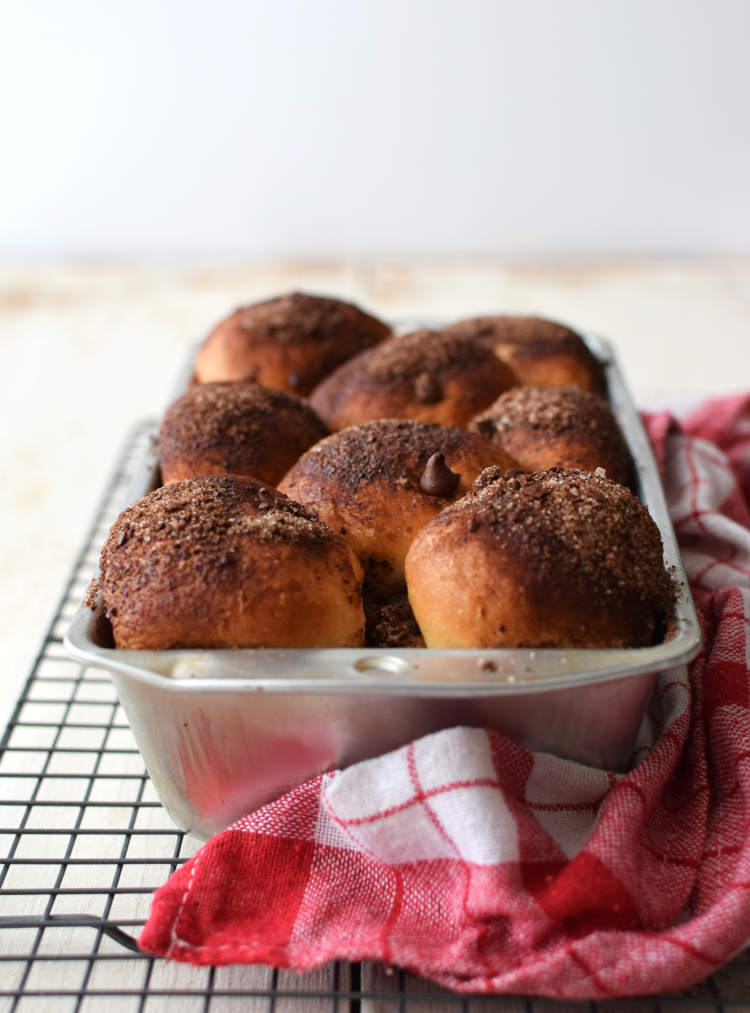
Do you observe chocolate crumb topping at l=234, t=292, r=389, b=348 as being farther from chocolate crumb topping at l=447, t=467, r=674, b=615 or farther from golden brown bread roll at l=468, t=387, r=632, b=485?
chocolate crumb topping at l=447, t=467, r=674, b=615

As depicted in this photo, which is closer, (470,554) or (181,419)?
(470,554)

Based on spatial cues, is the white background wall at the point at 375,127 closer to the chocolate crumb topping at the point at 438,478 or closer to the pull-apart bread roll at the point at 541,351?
the pull-apart bread roll at the point at 541,351

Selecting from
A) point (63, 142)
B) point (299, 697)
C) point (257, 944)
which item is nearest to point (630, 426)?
point (299, 697)

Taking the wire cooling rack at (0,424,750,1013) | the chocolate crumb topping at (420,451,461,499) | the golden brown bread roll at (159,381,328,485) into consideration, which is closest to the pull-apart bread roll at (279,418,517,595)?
the chocolate crumb topping at (420,451,461,499)

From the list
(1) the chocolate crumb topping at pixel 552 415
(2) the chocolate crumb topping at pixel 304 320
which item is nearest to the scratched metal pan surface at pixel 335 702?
(1) the chocolate crumb topping at pixel 552 415

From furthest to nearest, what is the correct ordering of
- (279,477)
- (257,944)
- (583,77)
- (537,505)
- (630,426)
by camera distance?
(583,77) → (630,426) → (279,477) → (537,505) → (257,944)

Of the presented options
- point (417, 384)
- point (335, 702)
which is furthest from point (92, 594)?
point (417, 384)

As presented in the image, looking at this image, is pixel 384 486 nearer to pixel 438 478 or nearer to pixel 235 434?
pixel 438 478

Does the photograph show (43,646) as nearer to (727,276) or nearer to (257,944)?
(257,944)
